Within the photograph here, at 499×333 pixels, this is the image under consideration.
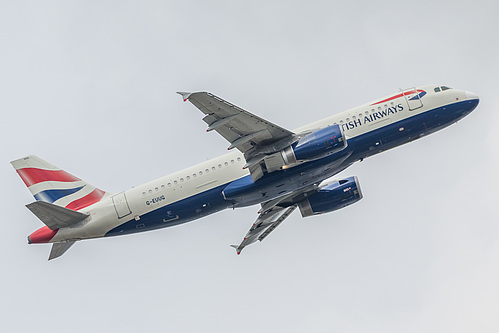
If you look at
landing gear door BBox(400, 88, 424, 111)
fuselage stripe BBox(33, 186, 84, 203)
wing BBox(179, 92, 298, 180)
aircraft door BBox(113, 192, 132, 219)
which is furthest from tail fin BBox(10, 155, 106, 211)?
landing gear door BBox(400, 88, 424, 111)

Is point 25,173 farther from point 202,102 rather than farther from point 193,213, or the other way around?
point 202,102

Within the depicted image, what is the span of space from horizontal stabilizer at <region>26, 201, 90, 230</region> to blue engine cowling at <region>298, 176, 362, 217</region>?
19.7 m

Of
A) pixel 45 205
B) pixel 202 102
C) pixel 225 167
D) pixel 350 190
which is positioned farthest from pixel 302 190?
pixel 45 205

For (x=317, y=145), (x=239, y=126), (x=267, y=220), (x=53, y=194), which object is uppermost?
(x=239, y=126)

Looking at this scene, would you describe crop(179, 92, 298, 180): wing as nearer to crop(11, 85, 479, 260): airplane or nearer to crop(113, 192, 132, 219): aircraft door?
crop(11, 85, 479, 260): airplane

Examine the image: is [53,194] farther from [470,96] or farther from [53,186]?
[470,96]

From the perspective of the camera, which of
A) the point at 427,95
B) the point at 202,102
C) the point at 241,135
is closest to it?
the point at 202,102

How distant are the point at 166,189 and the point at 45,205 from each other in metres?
9.48

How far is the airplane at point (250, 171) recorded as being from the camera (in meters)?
52.9

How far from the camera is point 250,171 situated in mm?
54312

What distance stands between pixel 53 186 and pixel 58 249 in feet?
18.0

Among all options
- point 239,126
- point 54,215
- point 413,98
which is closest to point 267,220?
point 239,126

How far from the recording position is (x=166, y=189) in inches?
2216

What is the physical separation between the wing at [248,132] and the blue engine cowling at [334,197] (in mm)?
9407
